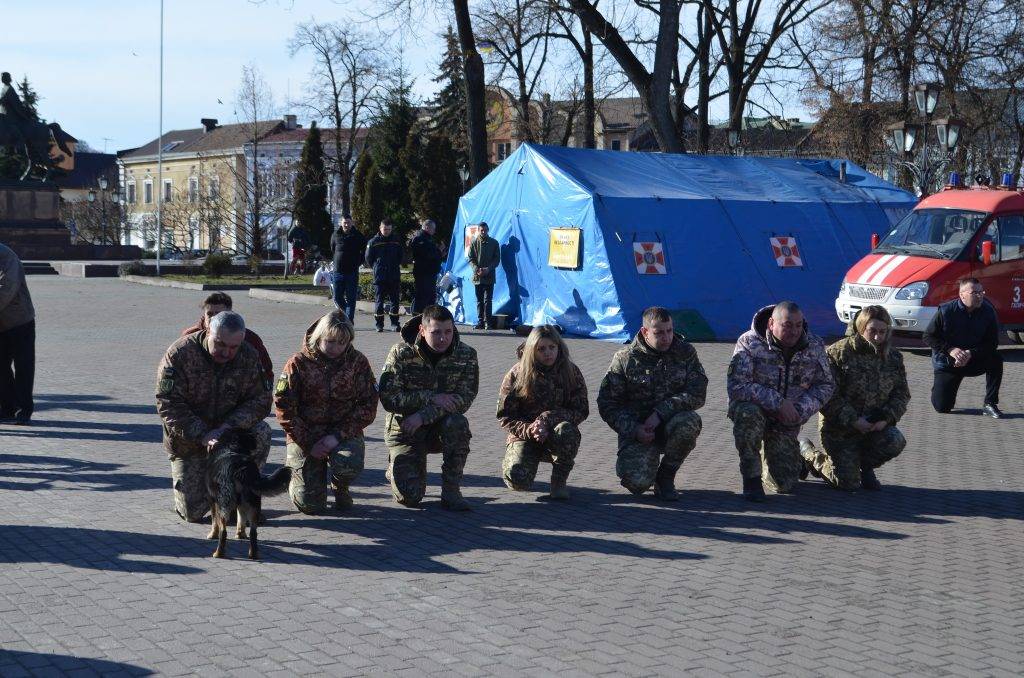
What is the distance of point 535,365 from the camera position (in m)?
8.55

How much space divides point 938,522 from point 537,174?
14.1 metres

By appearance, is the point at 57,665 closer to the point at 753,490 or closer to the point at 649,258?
the point at 753,490

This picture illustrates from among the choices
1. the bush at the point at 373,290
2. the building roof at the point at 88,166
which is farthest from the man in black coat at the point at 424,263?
the building roof at the point at 88,166

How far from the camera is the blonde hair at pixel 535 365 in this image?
8516 mm

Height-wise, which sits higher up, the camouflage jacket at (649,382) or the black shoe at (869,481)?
the camouflage jacket at (649,382)

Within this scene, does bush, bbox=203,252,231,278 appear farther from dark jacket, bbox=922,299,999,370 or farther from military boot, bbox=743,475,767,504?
military boot, bbox=743,475,767,504

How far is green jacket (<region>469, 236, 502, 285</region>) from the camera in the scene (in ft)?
69.4

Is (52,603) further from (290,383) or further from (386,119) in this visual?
(386,119)

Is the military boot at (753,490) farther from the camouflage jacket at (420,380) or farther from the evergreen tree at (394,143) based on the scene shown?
the evergreen tree at (394,143)

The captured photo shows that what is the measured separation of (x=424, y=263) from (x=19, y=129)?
29.0 m

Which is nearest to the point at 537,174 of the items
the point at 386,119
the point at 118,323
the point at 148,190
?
the point at 118,323

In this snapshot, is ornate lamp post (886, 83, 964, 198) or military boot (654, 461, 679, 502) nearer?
military boot (654, 461, 679, 502)

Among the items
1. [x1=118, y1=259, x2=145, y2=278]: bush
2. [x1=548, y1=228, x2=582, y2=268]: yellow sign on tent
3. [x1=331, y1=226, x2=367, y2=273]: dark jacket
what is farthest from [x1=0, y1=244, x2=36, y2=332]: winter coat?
[x1=118, y1=259, x2=145, y2=278]: bush

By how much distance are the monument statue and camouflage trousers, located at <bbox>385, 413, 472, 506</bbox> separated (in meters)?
40.0
